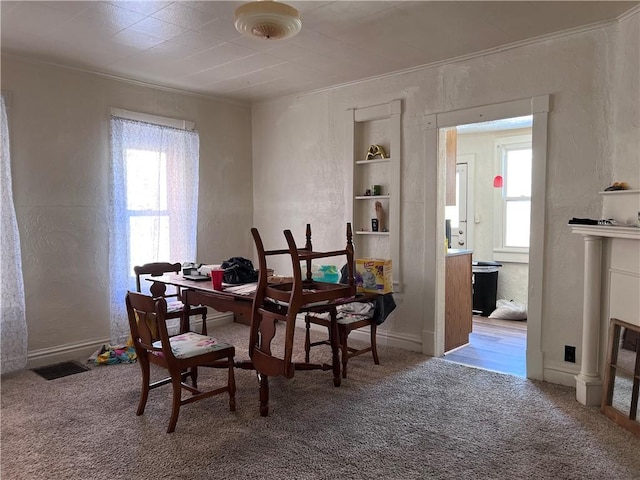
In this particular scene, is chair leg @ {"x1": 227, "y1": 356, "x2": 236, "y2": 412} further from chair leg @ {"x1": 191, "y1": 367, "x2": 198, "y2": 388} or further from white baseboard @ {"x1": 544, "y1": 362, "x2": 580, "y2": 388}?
white baseboard @ {"x1": 544, "y1": 362, "x2": 580, "y2": 388}

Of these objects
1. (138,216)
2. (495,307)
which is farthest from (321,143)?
(495,307)

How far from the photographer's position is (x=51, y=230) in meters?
4.00

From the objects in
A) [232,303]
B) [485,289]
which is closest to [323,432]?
[232,303]

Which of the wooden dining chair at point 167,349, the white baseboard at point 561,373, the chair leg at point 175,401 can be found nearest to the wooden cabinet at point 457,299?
the white baseboard at point 561,373

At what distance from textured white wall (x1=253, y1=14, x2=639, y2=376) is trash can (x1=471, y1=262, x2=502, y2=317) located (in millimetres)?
2184

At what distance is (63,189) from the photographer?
4066mm

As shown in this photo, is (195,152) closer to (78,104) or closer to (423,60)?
(78,104)

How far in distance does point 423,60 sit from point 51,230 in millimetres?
3473

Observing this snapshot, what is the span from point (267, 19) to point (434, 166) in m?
2.08

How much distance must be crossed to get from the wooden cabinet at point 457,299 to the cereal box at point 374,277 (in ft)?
3.48

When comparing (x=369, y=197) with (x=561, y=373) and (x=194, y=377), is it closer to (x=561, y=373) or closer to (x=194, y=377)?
(x=561, y=373)

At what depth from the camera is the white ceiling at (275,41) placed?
291cm

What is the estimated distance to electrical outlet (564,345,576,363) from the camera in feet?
11.1

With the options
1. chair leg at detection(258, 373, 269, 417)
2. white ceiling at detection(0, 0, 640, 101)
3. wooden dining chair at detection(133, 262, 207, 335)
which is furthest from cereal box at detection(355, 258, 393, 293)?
Answer: white ceiling at detection(0, 0, 640, 101)
